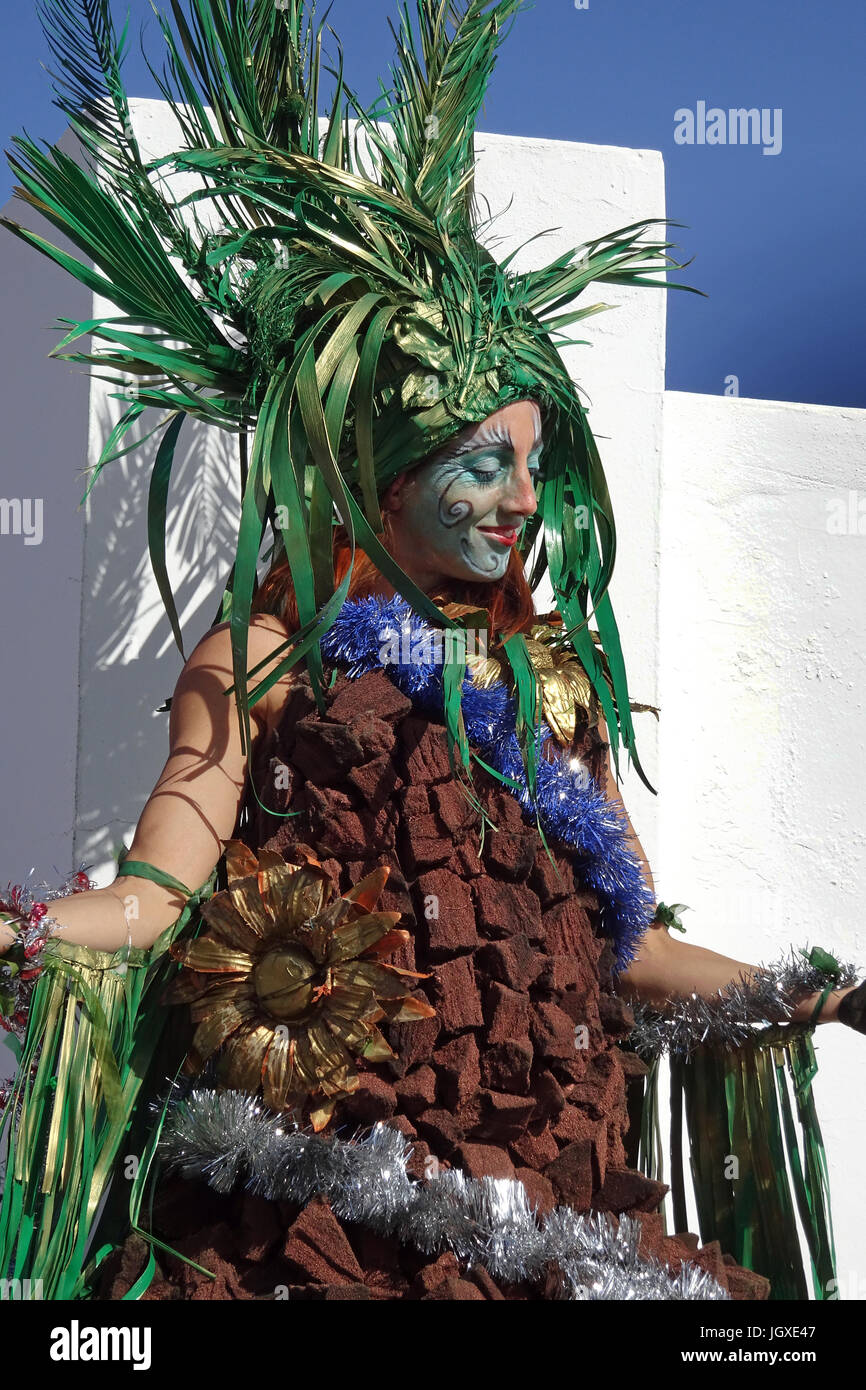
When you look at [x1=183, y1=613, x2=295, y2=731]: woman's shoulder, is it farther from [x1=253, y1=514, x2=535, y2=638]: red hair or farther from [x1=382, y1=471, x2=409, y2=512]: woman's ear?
[x1=382, y1=471, x2=409, y2=512]: woman's ear

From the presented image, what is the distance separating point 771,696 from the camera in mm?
2711

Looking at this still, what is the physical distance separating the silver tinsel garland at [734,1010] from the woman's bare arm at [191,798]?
626 mm

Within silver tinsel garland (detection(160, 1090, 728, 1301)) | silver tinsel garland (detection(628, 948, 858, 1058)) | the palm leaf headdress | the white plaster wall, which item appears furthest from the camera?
the white plaster wall

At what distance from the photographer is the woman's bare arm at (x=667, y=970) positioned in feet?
6.40

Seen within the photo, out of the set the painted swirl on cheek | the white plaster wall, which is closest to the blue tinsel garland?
the painted swirl on cheek

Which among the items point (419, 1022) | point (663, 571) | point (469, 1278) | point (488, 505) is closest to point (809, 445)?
point (663, 571)

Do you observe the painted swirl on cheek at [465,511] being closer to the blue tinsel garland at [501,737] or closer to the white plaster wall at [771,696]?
the blue tinsel garland at [501,737]

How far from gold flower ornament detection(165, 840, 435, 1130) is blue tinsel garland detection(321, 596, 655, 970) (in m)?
0.21

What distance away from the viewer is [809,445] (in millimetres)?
2791

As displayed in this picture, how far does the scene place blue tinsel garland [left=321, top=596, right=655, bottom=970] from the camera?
1.76 metres

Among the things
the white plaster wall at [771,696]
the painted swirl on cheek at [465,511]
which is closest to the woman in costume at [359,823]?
the painted swirl on cheek at [465,511]

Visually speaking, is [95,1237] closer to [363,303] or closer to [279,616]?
[279,616]

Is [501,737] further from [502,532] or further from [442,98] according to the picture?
[442,98]

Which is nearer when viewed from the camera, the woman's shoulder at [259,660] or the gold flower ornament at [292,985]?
the gold flower ornament at [292,985]
